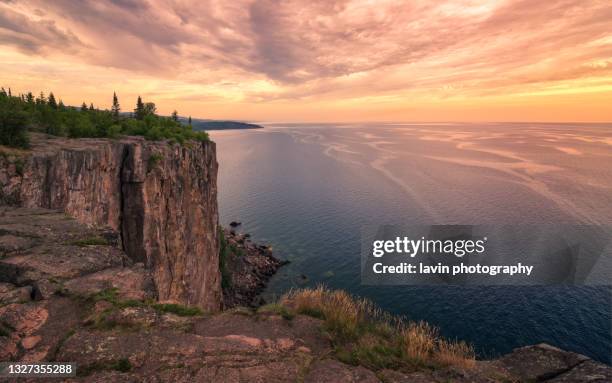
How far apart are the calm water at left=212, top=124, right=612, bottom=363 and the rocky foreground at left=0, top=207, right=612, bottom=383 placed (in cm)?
1398

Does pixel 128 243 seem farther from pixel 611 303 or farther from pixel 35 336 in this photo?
pixel 611 303

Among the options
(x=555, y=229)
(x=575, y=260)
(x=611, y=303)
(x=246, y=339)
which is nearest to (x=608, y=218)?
→ (x=555, y=229)

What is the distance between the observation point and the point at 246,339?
30.1 ft

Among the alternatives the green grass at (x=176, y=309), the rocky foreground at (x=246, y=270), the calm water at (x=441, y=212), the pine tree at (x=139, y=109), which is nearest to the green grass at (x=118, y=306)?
the green grass at (x=176, y=309)

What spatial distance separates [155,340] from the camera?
849 cm

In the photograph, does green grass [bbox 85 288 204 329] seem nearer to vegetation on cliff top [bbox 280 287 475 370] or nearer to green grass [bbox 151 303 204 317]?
green grass [bbox 151 303 204 317]

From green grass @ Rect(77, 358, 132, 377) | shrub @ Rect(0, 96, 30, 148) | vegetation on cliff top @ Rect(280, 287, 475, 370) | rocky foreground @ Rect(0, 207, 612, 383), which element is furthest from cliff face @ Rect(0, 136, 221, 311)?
vegetation on cliff top @ Rect(280, 287, 475, 370)

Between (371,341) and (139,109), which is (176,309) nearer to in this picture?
(371,341)

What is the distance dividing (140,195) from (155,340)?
22725mm

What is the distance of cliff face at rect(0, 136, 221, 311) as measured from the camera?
19.7 m

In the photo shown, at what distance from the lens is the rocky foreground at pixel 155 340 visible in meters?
7.68

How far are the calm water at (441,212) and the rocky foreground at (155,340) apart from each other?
1398cm

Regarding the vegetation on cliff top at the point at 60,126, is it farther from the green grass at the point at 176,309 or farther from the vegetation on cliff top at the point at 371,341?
the vegetation on cliff top at the point at 371,341

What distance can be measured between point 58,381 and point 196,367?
2947 mm
